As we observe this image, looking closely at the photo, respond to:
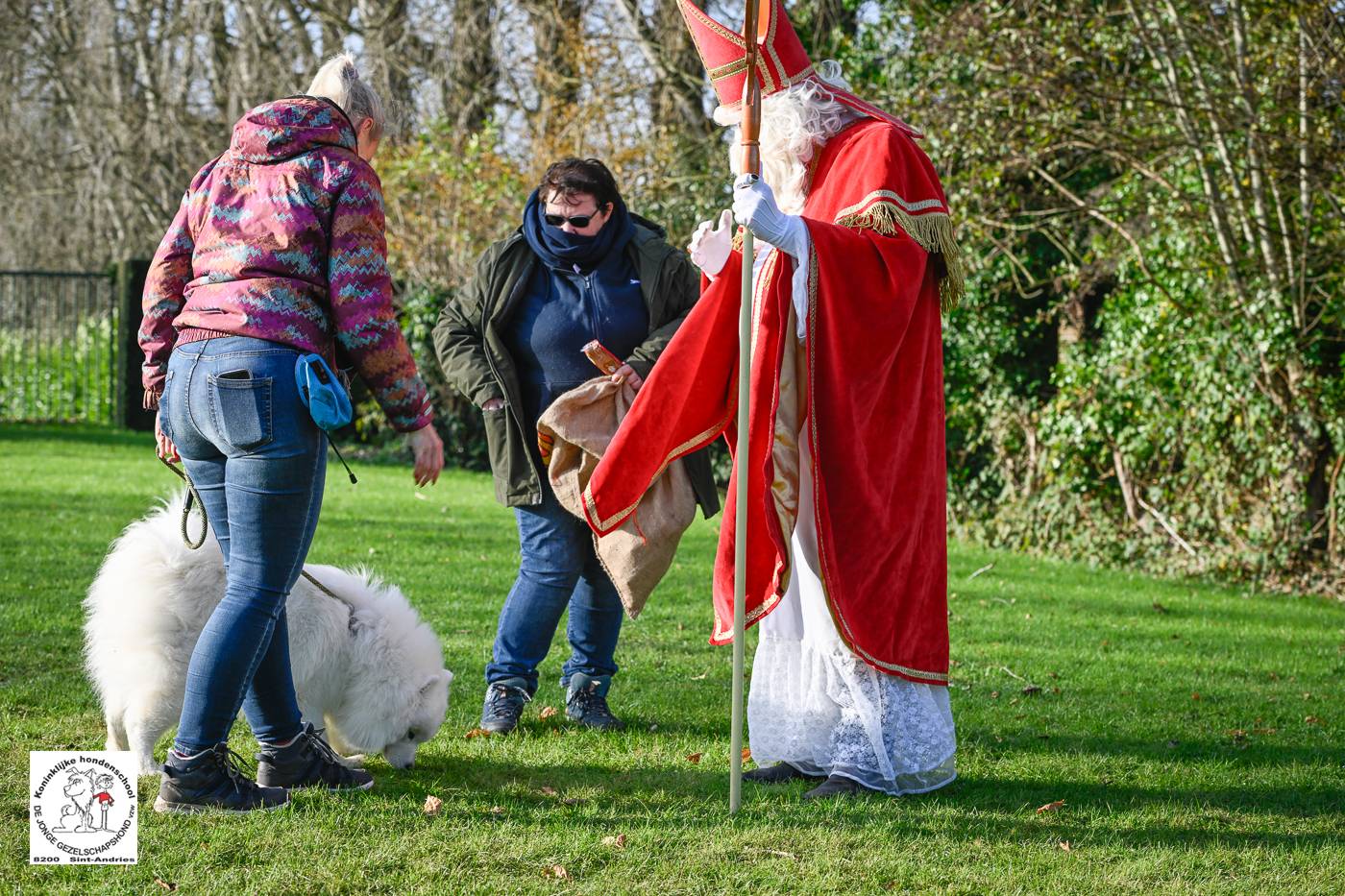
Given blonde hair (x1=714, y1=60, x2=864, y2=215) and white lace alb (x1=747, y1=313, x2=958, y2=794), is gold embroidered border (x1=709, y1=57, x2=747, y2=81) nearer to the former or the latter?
blonde hair (x1=714, y1=60, x2=864, y2=215)

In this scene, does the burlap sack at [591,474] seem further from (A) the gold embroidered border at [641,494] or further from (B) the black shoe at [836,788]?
(B) the black shoe at [836,788]

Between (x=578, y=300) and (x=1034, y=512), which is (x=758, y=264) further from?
(x=1034, y=512)

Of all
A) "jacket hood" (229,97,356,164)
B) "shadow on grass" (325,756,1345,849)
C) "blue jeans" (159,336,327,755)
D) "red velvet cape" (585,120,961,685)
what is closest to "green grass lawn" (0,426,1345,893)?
Answer: "shadow on grass" (325,756,1345,849)

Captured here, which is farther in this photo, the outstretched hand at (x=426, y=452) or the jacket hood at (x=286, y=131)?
the outstretched hand at (x=426, y=452)

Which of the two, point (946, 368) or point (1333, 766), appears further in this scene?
point (946, 368)

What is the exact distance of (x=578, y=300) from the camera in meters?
4.48

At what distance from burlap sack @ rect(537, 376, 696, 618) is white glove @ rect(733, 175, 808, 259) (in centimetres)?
92

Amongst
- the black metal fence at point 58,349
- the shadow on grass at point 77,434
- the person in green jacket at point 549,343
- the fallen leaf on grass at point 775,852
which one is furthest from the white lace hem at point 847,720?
the black metal fence at point 58,349

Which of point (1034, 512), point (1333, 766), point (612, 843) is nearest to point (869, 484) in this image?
point (612, 843)

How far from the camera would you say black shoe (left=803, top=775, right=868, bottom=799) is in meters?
3.78

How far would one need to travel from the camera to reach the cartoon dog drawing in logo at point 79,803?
320 centimetres

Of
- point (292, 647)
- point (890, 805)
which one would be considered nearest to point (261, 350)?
point (292, 647)

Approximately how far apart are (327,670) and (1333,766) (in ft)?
10.6

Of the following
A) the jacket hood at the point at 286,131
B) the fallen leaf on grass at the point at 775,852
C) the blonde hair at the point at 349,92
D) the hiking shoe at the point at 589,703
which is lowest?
the fallen leaf on grass at the point at 775,852
